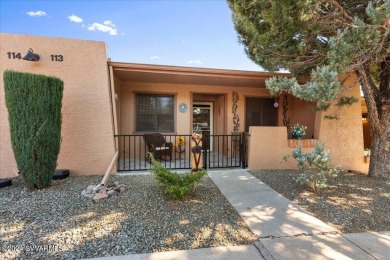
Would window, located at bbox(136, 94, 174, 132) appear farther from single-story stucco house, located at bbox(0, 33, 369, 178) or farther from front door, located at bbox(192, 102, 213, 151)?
front door, located at bbox(192, 102, 213, 151)

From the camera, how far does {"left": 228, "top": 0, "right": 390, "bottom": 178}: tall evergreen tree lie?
140 inches

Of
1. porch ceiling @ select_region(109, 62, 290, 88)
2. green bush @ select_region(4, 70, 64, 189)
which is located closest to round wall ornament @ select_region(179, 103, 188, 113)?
porch ceiling @ select_region(109, 62, 290, 88)

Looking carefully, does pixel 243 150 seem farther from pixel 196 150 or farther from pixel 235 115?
pixel 235 115

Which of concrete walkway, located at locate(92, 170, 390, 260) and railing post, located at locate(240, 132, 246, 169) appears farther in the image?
railing post, located at locate(240, 132, 246, 169)

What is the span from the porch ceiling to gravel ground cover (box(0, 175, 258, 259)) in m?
3.24

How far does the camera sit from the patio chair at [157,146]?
269 inches

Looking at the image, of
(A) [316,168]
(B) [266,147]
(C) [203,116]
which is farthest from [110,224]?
(C) [203,116]

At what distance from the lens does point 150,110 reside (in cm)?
771

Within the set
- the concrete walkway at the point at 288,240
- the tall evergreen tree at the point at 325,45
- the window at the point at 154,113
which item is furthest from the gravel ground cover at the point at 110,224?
the window at the point at 154,113

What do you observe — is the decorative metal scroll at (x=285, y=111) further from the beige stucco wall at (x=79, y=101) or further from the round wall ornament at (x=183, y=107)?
the beige stucco wall at (x=79, y=101)

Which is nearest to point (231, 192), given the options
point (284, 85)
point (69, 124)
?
point (284, 85)

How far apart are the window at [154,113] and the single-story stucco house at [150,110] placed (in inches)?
1.4

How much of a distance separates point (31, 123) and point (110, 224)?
8.38 ft

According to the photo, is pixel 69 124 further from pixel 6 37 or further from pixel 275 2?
pixel 275 2
